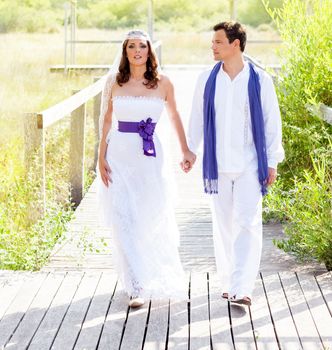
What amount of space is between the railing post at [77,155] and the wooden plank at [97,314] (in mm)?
3245

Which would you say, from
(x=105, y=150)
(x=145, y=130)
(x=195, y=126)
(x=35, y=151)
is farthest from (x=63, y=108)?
(x=195, y=126)

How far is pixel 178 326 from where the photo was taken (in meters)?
4.35

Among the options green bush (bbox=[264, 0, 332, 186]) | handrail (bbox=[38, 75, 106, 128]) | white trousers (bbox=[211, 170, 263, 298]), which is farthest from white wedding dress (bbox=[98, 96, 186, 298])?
green bush (bbox=[264, 0, 332, 186])

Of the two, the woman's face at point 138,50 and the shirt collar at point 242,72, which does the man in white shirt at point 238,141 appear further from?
the woman's face at point 138,50

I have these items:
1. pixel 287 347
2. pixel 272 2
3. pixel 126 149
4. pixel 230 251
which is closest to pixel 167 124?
pixel 126 149

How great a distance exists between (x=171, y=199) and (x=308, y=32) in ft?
7.89

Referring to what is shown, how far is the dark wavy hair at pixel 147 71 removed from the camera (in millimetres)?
4695

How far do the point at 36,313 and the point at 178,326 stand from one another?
29.7 inches

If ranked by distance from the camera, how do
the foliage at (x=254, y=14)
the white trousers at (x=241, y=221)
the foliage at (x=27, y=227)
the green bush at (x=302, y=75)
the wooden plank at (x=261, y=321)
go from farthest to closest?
1. the foliage at (x=254, y=14)
2. the green bush at (x=302, y=75)
3. the foliage at (x=27, y=227)
4. the white trousers at (x=241, y=221)
5. the wooden plank at (x=261, y=321)

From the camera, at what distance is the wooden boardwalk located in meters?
4.14

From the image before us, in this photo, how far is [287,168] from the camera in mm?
7078

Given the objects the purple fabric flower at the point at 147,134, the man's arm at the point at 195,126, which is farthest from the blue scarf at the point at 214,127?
the purple fabric flower at the point at 147,134

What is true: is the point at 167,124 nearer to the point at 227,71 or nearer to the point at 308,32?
the point at 227,71

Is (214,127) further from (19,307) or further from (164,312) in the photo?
(19,307)
